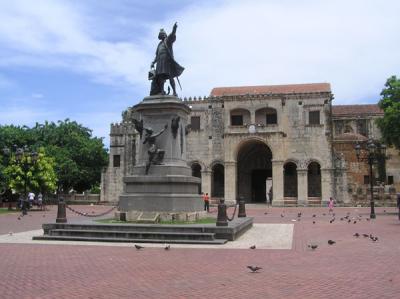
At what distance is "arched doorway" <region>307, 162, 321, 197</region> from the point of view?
4900 centimetres

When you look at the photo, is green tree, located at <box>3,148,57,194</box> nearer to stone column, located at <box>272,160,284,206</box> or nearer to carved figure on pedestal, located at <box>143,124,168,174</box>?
stone column, located at <box>272,160,284,206</box>

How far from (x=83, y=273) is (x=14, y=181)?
96.5 ft

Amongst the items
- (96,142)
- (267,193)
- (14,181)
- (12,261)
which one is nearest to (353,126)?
(267,193)

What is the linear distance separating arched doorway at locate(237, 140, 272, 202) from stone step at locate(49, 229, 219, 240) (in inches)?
1435

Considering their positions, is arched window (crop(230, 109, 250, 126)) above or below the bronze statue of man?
above

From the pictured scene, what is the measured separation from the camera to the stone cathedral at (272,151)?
47.0 metres

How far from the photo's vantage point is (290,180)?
164 feet

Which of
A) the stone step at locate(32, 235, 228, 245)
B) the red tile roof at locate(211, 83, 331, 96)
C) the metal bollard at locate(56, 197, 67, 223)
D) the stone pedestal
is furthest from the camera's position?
the red tile roof at locate(211, 83, 331, 96)

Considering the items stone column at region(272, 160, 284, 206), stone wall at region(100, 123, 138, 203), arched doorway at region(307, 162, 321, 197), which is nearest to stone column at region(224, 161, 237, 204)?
stone column at region(272, 160, 284, 206)

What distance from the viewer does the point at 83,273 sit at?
9.14 metres

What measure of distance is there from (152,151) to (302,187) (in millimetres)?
32172

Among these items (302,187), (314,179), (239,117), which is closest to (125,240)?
(302,187)

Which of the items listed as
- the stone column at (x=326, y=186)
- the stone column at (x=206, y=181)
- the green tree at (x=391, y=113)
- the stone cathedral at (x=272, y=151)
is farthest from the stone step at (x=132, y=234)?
the stone column at (x=326, y=186)

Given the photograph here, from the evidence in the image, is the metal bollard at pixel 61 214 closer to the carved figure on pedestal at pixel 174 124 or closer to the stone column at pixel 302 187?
the carved figure on pedestal at pixel 174 124
